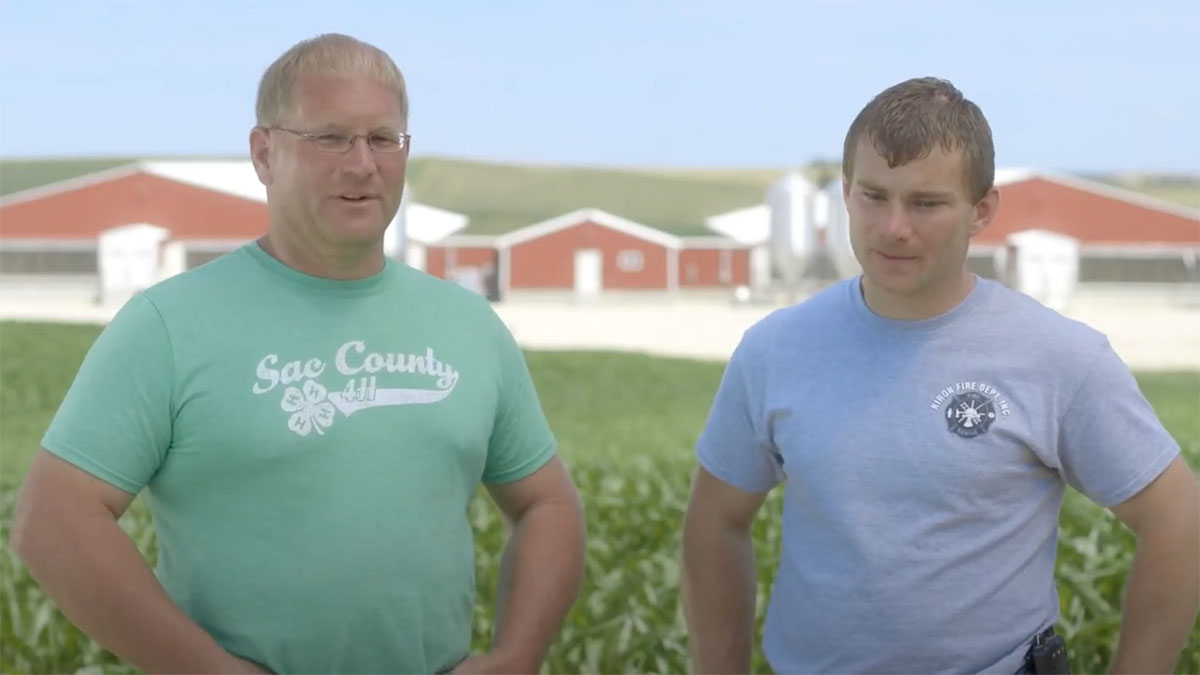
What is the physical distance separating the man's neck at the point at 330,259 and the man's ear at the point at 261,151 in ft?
0.44

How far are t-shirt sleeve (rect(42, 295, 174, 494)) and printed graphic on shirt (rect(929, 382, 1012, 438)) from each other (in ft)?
5.07

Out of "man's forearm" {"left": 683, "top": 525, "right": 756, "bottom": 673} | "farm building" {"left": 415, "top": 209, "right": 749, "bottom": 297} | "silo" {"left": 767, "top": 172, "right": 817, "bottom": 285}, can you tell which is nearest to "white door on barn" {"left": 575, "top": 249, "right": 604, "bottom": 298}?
"farm building" {"left": 415, "top": 209, "right": 749, "bottom": 297}

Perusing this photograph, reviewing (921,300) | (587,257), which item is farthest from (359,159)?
(587,257)

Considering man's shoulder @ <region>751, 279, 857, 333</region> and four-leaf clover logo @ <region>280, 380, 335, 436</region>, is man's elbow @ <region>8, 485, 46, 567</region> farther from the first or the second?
man's shoulder @ <region>751, 279, 857, 333</region>

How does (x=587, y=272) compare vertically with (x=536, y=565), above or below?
below

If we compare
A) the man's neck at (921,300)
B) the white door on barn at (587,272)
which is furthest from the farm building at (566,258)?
the man's neck at (921,300)

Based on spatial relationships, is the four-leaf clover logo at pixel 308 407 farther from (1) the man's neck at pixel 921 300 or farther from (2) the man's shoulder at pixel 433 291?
→ (1) the man's neck at pixel 921 300

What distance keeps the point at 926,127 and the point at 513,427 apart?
1086mm

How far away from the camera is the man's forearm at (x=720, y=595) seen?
3727 mm

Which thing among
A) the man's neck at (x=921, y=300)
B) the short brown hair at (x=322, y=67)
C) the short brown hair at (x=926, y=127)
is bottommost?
the man's neck at (x=921, y=300)

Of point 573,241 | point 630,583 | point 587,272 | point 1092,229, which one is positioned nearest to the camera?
point 630,583

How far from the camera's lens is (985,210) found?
3.36 meters

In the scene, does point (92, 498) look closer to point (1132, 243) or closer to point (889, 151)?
point (889, 151)

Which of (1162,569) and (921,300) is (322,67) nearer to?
(921,300)
